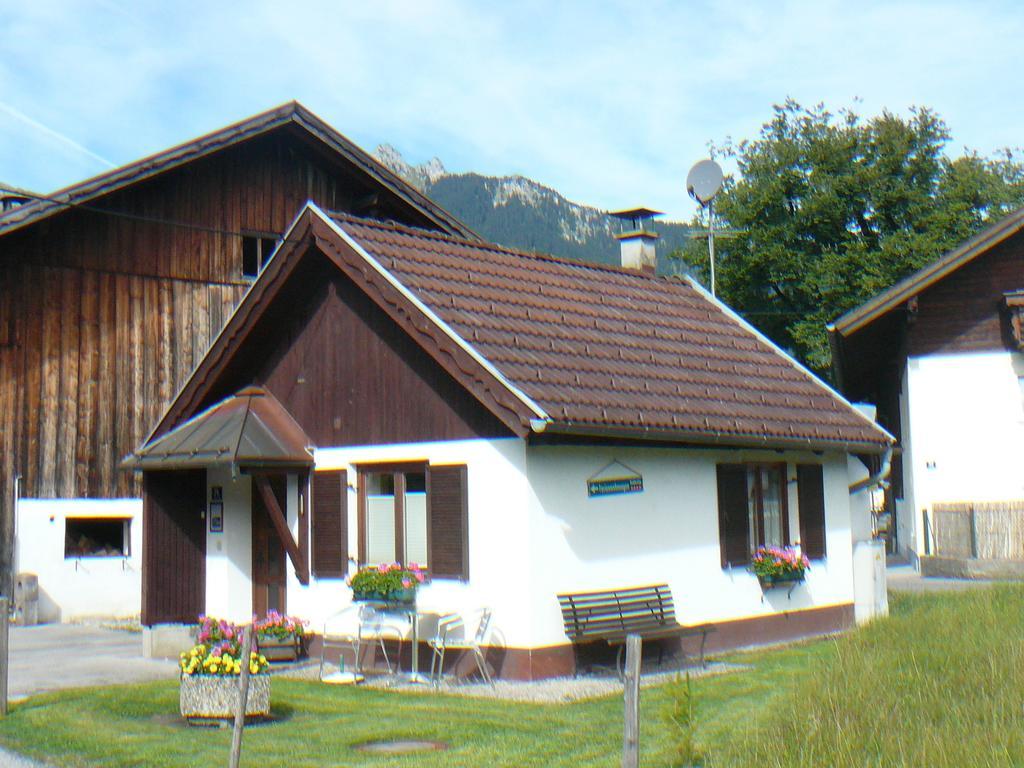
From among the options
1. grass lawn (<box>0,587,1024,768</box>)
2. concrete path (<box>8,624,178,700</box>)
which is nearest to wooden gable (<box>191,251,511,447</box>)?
grass lawn (<box>0,587,1024,768</box>)

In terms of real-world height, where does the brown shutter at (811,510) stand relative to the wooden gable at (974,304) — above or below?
below

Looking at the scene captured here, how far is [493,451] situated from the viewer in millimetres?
12992

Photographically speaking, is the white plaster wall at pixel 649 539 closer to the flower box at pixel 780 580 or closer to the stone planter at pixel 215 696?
the flower box at pixel 780 580

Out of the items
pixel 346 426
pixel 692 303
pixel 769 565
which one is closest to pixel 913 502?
pixel 692 303

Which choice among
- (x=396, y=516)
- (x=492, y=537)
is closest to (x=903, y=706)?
(x=492, y=537)

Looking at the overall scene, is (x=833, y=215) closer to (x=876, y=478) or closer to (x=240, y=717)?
(x=876, y=478)

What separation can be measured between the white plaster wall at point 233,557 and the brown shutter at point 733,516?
230 inches

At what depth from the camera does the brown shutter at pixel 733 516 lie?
15203mm

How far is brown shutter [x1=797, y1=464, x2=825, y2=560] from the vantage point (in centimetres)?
1639

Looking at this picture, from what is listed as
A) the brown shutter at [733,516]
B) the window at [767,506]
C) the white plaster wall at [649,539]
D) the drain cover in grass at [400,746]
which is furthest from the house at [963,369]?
the drain cover in grass at [400,746]

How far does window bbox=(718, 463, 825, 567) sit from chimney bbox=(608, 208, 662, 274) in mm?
4518

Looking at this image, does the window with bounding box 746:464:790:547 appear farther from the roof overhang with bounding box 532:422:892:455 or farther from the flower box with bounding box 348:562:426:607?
the flower box with bounding box 348:562:426:607

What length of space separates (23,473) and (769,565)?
1225 centimetres

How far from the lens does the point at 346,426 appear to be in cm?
1466
